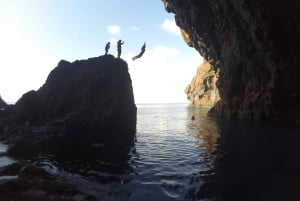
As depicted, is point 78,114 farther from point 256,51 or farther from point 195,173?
point 256,51

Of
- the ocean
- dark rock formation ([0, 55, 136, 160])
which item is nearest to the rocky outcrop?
dark rock formation ([0, 55, 136, 160])

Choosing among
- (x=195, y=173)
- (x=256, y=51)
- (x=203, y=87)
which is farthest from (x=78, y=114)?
(x=203, y=87)

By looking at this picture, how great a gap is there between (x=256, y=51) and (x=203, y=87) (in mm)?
83865

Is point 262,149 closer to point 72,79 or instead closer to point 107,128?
point 107,128

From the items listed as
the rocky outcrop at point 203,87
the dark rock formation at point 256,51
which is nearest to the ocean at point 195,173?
the dark rock formation at point 256,51

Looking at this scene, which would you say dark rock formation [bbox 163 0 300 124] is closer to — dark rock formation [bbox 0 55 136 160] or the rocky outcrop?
dark rock formation [bbox 0 55 136 160]

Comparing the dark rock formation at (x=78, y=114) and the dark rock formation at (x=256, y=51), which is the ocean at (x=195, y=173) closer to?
the dark rock formation at (x=78, y=114)

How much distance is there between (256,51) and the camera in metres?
52.9

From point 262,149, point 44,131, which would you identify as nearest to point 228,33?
point 262,149

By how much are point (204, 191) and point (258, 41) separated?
37.5m

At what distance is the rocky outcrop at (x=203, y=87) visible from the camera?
425 feet

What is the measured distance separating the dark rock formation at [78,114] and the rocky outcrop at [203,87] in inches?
3060

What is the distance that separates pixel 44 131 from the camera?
35.4 metres

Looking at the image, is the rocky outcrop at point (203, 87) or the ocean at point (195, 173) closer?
the ocean at point (195, 173)
